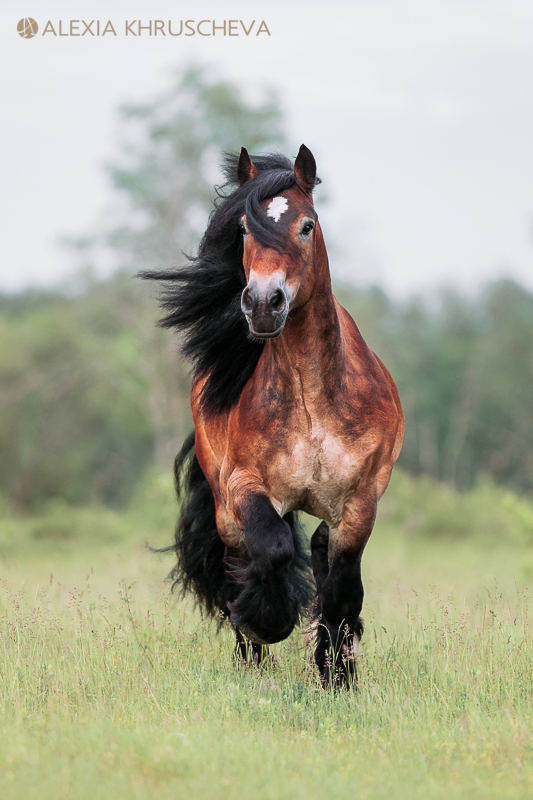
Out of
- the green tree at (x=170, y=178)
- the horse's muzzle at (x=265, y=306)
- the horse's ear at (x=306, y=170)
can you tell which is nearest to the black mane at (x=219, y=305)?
the horse's ear at (x=306, y=170)

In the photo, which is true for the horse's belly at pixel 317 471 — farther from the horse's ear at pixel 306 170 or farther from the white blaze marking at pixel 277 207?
the horse's ear at pixel 306 170

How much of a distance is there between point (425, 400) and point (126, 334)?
72.6 ft

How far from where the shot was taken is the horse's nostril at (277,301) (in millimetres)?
3858

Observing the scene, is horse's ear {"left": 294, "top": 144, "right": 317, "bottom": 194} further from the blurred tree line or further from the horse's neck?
the blurred tree line

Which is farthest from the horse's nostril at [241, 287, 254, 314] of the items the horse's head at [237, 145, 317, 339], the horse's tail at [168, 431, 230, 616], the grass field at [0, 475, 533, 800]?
the horse's tail at [168, 431, 230, 616]

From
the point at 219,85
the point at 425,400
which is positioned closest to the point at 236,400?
the point at 219,85

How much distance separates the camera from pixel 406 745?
11.7 ft

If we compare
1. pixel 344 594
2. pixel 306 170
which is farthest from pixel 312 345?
pixel 344 594

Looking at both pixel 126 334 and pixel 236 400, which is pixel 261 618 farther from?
pixel 126 334

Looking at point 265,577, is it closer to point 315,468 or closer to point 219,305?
point 315,468

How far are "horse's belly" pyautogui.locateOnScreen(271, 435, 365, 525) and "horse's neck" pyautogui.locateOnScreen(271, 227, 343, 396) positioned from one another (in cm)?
30

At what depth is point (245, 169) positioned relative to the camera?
15.6ft

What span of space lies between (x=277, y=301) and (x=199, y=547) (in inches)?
117

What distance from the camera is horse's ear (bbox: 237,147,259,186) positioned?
15.5 feet
